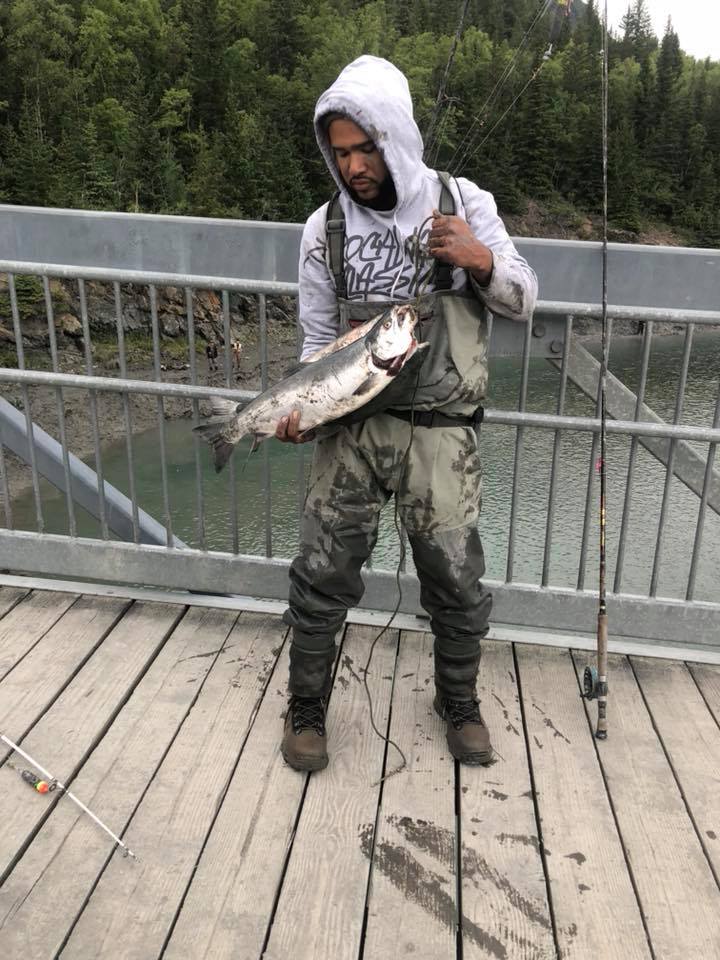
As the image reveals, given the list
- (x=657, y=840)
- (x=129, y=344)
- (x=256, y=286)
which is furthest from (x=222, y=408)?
(x=129, y=344)

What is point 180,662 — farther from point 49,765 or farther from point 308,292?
point 308,292

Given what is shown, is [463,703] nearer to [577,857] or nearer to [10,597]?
[577,857]

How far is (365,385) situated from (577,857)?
141 centimetres

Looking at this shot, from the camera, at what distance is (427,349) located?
2293 millimetres

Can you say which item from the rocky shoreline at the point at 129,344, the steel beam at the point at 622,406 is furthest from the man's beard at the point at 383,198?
the rocky shoreline at the point at 129,344

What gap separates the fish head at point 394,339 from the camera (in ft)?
6.86

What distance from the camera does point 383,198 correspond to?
2.27 meters

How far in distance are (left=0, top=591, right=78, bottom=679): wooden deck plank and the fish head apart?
6.25 ft

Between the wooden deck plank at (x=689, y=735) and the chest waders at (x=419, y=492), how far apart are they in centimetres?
71

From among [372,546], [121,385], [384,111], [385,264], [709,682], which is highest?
[384,111]

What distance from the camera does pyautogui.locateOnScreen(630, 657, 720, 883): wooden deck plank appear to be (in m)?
2.37

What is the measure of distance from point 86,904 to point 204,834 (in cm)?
35

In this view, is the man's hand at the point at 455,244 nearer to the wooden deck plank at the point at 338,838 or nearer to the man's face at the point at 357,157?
the man's face at the point at 357,157

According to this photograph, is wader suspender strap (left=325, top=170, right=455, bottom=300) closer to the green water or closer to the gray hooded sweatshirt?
the gray hooded sweatshirt
